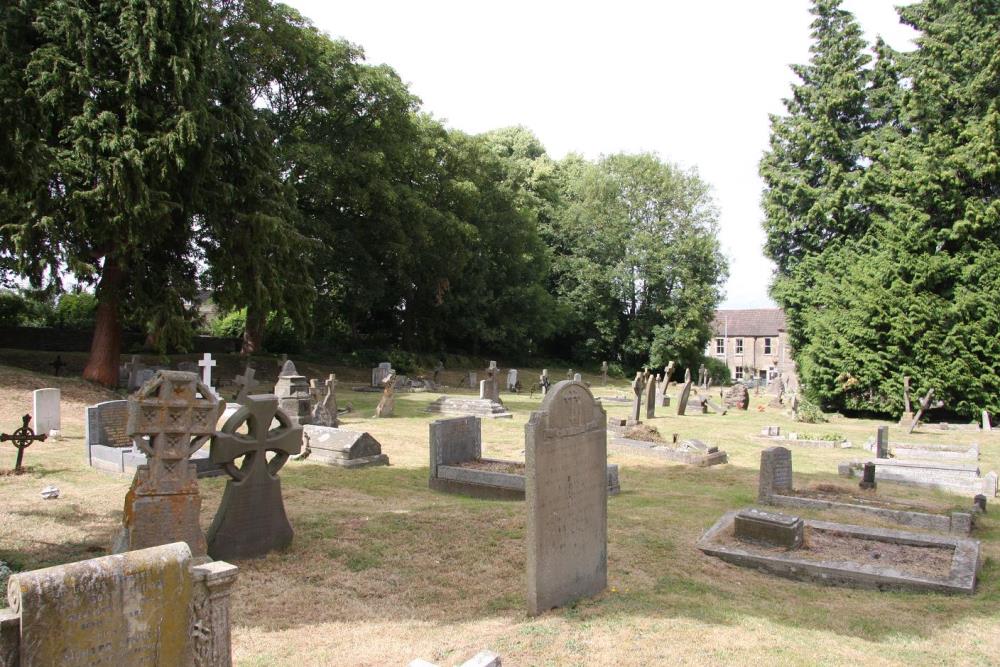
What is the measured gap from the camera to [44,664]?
296 cm

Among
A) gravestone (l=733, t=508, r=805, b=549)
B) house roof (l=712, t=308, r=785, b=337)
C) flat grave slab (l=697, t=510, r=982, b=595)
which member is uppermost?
house roof (l=712, t=308, r=785, b=337)

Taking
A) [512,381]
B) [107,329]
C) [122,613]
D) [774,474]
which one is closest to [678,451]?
[774,474]

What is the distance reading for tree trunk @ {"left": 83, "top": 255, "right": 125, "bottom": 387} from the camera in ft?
69.4

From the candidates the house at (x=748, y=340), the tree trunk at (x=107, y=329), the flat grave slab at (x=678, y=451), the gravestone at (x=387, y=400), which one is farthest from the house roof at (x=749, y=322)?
the tree trunk at (x=107, y=329)

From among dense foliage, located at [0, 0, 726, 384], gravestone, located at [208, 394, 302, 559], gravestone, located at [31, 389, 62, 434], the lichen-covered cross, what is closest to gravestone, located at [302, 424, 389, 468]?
the lichen-covered cross

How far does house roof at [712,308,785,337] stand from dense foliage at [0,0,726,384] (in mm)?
17338

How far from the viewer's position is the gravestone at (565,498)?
5734mm

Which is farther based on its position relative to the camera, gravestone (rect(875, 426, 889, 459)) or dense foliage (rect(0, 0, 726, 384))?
dense foliage (rect(0, 0, 726, 384))

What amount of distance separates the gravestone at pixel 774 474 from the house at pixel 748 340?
161 ft

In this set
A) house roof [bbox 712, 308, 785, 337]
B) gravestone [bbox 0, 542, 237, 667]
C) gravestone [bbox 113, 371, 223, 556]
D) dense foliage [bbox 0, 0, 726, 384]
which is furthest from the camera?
house roof [bbox 712, 308, 785, 337]

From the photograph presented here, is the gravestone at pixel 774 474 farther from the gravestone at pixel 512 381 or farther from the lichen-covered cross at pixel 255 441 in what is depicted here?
the gravestone at pixel 512 381

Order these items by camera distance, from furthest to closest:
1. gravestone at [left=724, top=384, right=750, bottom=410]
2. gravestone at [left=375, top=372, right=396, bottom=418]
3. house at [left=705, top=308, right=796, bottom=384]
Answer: house at [left=705, top=308, right=796, bottom=384]
gravestone at [left=724, top=384, right=750, bottom=410]
gravestone at [left=375, top=372, right=396, bottom=418]

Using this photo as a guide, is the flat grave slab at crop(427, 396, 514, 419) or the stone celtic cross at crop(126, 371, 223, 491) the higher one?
the stone celtic cross at crop(126, 371, 223, 491)

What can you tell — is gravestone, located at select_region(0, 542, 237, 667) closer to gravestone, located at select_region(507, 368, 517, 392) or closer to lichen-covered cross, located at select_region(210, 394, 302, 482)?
lichen-covered cross, located at select_region(210, 394, 302, 482)
